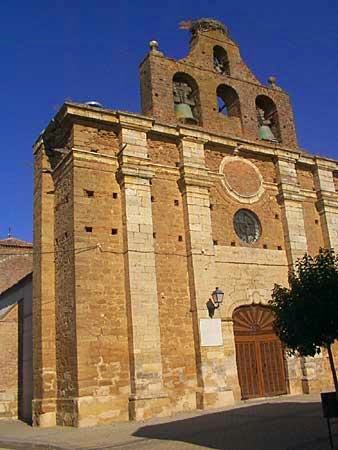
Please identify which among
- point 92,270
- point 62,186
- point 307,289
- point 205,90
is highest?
point 205,90

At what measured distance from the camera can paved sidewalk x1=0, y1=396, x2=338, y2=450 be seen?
288 inches

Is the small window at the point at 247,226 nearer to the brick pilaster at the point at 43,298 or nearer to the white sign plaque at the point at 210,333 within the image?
the white sign plaque at the point at 210,333

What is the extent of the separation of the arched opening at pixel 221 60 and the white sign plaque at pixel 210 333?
8.61 meters

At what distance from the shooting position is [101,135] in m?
13.2

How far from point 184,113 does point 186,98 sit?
0.82 m

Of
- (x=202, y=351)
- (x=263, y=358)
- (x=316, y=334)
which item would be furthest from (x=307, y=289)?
(x=263, y=358)

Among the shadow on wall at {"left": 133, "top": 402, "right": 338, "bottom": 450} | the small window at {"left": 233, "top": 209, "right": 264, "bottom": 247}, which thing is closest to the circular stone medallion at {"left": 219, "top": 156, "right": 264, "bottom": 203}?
the small window at {"left": 233, "top": 209, "right": 264, "bottom": 247}

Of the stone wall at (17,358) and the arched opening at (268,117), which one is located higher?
the arched opening at (268,117)

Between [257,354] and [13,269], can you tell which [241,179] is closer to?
[257,354]

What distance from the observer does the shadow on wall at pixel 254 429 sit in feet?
23.4

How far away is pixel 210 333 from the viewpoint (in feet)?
41.9

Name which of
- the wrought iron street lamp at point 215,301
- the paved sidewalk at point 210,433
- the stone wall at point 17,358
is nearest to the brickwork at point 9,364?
the stone wall at point 17,358

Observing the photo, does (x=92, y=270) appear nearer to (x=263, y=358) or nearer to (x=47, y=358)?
(x=47, y=358)

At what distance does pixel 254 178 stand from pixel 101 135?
5.18m
